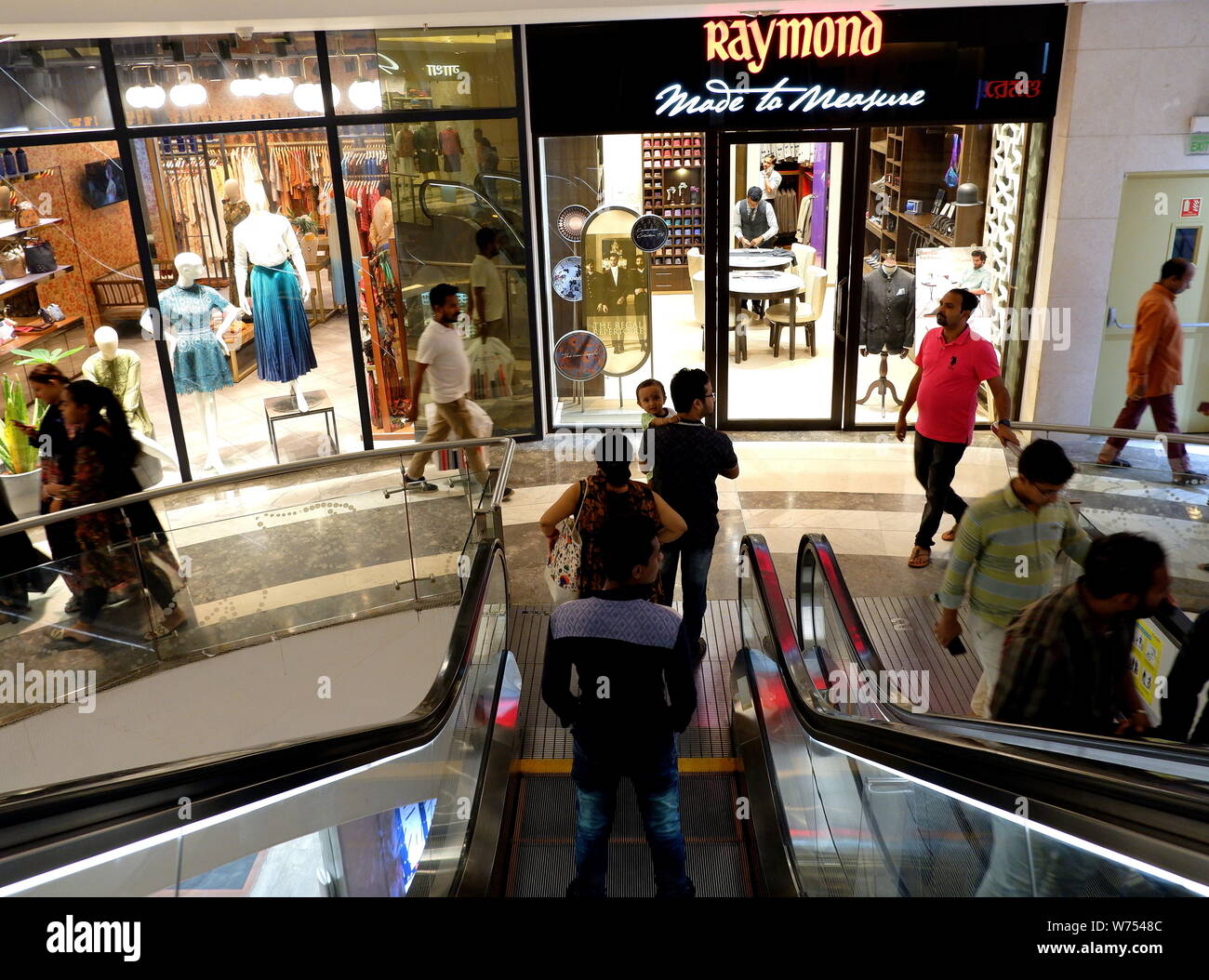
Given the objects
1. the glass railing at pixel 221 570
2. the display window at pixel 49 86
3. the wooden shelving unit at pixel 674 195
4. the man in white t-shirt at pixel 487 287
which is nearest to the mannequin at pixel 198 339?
the display window at pixel 49 86

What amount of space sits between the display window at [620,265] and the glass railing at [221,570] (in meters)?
2.90

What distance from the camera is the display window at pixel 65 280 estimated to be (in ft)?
26.2

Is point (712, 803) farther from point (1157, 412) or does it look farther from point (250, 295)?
point (250, 295)

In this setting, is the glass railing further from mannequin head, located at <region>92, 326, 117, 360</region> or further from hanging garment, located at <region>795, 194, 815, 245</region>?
hanging garment, located at <region>795, 194, 815, 245</region>

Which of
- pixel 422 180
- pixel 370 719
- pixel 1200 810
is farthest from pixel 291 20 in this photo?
pixel 1200 810

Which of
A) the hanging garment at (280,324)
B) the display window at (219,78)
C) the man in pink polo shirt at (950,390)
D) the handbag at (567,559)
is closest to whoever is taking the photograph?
the handbag at (567,559)

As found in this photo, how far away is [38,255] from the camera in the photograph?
811cm

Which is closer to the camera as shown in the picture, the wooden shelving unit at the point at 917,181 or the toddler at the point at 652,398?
the toddler at the point at 652,398

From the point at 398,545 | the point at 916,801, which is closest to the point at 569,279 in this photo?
the point at 398,545

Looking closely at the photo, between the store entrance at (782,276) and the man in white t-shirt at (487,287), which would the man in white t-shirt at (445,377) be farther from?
the store entrance at (782,276)

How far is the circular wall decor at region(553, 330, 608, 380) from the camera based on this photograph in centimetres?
939

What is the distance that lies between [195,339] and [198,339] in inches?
0.9

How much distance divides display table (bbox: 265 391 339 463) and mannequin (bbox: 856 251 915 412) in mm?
4768

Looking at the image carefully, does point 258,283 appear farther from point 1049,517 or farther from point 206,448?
point 1049,517
